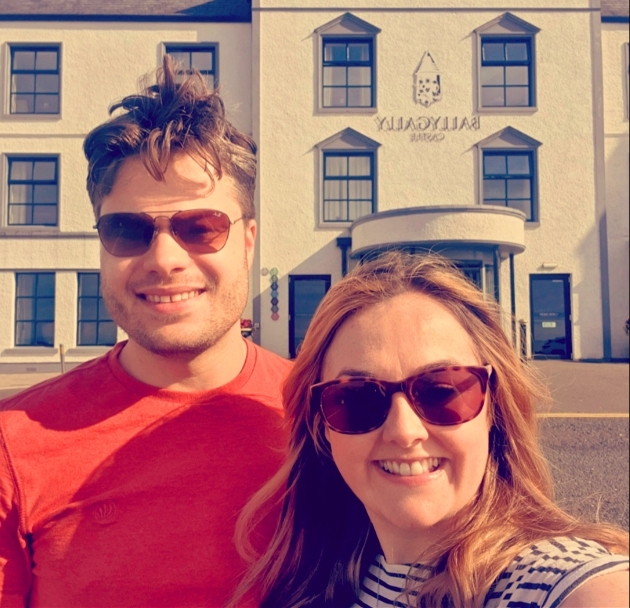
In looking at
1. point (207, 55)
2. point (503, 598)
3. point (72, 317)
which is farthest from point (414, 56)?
point (503, 598)

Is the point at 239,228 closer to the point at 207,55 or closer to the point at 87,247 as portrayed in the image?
the point at 87,247

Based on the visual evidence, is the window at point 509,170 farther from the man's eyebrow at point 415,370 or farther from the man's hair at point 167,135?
the man's eyebrow at point 415,370

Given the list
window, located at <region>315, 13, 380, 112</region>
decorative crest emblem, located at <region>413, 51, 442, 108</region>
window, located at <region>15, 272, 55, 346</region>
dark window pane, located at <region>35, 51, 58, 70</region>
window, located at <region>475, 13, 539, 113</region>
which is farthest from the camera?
dark window pane, located at <region>35, 51, 58, 70</region>

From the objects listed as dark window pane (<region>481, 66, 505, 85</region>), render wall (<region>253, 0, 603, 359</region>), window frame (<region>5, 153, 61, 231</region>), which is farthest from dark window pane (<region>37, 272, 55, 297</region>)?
dark window pane (<region>481, 66, 505, 85</region>)

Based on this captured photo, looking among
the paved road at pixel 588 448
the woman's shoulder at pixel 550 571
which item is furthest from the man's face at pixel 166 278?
the paved road at pixel 588 448

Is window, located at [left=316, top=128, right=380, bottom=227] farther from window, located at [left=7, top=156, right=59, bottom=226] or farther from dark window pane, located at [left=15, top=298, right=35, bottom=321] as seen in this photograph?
dark window pane, located at [left=15, top=298, right=35, bottom=321]

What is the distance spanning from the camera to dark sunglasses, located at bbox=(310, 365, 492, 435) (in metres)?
1.22

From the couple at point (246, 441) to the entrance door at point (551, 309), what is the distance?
13.7m

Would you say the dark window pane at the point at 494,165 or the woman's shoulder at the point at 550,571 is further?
the dark window pane at the point at 494,165

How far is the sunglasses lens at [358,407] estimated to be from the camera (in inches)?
49.5

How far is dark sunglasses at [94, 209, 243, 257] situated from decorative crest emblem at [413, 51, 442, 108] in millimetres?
14324

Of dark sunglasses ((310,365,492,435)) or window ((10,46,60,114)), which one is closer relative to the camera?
dark sunglasses ((310,365,492,435))

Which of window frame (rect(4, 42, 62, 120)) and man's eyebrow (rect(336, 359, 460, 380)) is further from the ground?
window frame (rect(4, 42, 62, 120))

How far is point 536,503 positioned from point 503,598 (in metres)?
0.32
